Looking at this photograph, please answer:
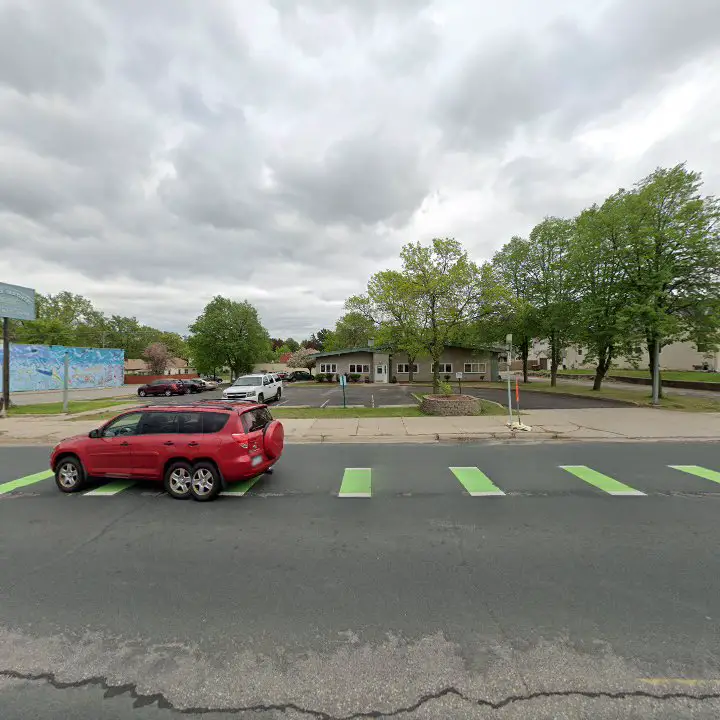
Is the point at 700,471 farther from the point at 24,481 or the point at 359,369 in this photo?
the point at 359,369

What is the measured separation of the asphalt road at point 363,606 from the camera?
229cm

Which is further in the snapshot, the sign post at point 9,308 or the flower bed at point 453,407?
the sign post at point 9,308

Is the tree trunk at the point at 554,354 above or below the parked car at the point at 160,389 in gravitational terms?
above

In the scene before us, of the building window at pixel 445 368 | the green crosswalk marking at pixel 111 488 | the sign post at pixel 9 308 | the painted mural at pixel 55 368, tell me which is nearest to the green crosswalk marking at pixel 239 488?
the green crosswalk marking at pixel 111 488

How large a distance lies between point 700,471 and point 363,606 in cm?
795

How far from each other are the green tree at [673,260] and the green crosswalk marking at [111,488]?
2055 cm

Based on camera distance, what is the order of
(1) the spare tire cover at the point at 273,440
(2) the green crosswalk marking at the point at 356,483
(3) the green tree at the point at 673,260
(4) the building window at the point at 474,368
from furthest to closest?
(4) the building window at the point at 474,368 → (3) the green tree at the point at 673,260 → (1) the spare tire cover at the point at 273,440 → (2) the green crosswalk marking at the point at 356,483

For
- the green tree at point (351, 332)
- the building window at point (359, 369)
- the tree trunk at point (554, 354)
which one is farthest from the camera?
the green tree at point (351, 332)

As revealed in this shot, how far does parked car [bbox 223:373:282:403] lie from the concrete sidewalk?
6.54m

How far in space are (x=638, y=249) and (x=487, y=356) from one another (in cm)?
2380

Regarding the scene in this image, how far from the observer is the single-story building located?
40.7 metres

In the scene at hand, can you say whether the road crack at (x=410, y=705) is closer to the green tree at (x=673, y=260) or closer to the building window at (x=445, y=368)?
the green tree at (x=673, y=260)

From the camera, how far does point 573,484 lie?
649 centimetres

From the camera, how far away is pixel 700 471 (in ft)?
23.6
